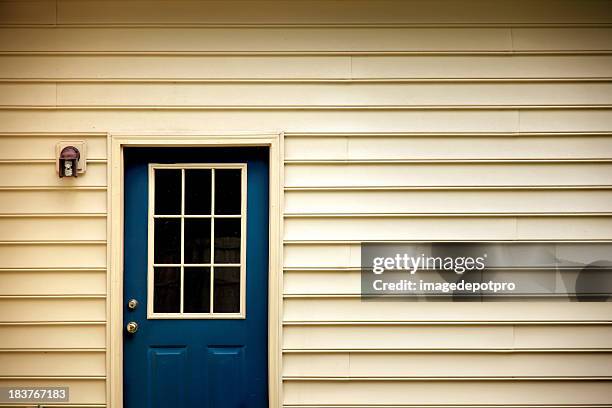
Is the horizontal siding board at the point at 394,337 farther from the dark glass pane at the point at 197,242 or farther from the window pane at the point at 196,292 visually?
the dark glass pane at the point at 197,242

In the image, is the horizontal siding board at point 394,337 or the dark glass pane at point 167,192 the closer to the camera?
the horizontal siding board at point 394,337

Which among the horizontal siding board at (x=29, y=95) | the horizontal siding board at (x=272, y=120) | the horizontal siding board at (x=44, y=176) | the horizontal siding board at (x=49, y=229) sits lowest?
the horizontal siding board at (x=49, y=229)

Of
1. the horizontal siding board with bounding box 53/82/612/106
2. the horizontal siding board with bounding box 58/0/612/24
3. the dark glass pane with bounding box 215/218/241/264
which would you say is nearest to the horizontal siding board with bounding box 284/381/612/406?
the dark glass pane with bounding box 215/218/241/264

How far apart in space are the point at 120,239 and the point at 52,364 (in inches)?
35.1

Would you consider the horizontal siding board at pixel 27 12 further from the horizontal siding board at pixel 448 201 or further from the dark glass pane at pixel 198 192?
the horizontal siding board at pixel 448 201

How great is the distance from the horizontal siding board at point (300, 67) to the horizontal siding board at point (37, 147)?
388mm

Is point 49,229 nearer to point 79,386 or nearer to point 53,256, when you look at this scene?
point 53,256

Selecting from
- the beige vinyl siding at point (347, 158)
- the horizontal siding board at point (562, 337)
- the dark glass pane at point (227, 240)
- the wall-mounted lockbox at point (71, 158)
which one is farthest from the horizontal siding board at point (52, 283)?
the horizontal siding board at point (562, 337)

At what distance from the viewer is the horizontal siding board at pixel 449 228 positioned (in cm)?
344

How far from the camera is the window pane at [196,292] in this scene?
3520 mm

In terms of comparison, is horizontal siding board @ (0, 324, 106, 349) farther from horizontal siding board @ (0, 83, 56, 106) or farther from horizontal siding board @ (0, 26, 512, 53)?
horizontal siding board @ (0, 26, 512, 53)

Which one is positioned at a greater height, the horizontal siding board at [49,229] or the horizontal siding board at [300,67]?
the horizontal siding board at [300,67]

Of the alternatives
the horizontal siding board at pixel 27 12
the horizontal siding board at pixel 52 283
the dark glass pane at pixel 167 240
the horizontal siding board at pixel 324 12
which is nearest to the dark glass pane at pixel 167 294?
the dark glass pane at pixel 167 240

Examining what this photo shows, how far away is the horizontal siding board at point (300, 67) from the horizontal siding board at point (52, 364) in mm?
1751
